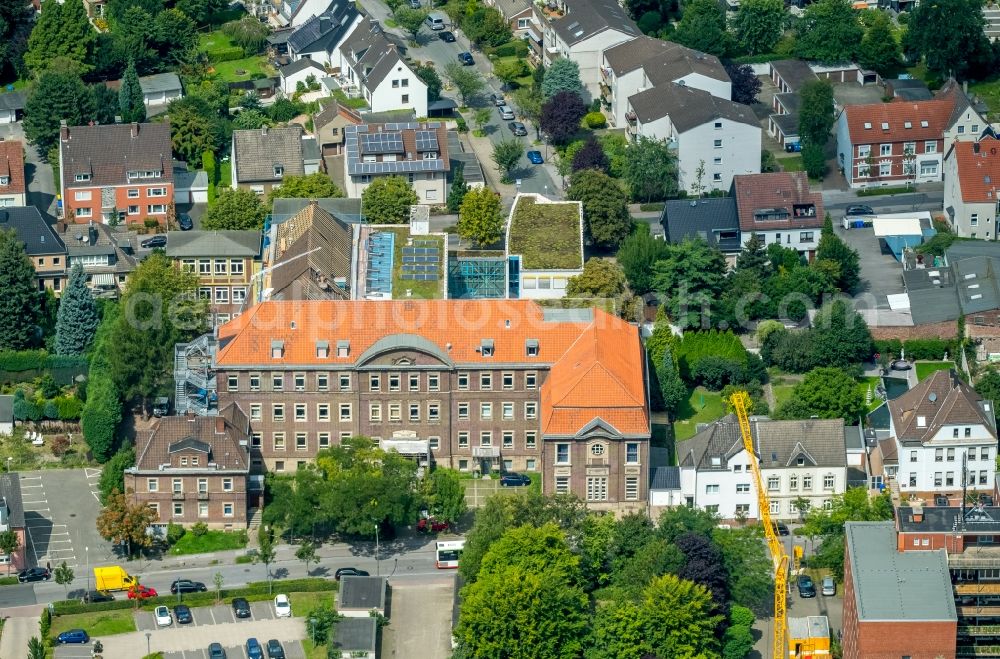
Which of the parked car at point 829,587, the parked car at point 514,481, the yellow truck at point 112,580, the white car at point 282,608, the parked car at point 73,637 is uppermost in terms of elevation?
the parked car at point 514,481

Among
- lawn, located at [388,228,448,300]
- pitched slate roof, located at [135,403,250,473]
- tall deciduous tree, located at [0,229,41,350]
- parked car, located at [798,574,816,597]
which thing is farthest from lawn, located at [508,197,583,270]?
parked car, located at [798,574,816,597]

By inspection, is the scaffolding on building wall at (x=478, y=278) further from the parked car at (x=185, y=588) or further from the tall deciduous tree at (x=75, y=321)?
the parked car at (x=185, y=588)

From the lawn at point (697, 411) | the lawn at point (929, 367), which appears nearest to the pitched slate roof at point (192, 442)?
the lawn at point (697, 411)

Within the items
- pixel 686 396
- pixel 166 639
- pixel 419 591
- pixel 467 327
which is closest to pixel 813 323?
pixel 686 396

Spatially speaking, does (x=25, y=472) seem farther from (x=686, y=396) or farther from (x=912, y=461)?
(x=912, y=461)

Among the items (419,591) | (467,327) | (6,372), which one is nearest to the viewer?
(419,591)

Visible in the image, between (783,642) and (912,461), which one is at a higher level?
(912,461)
